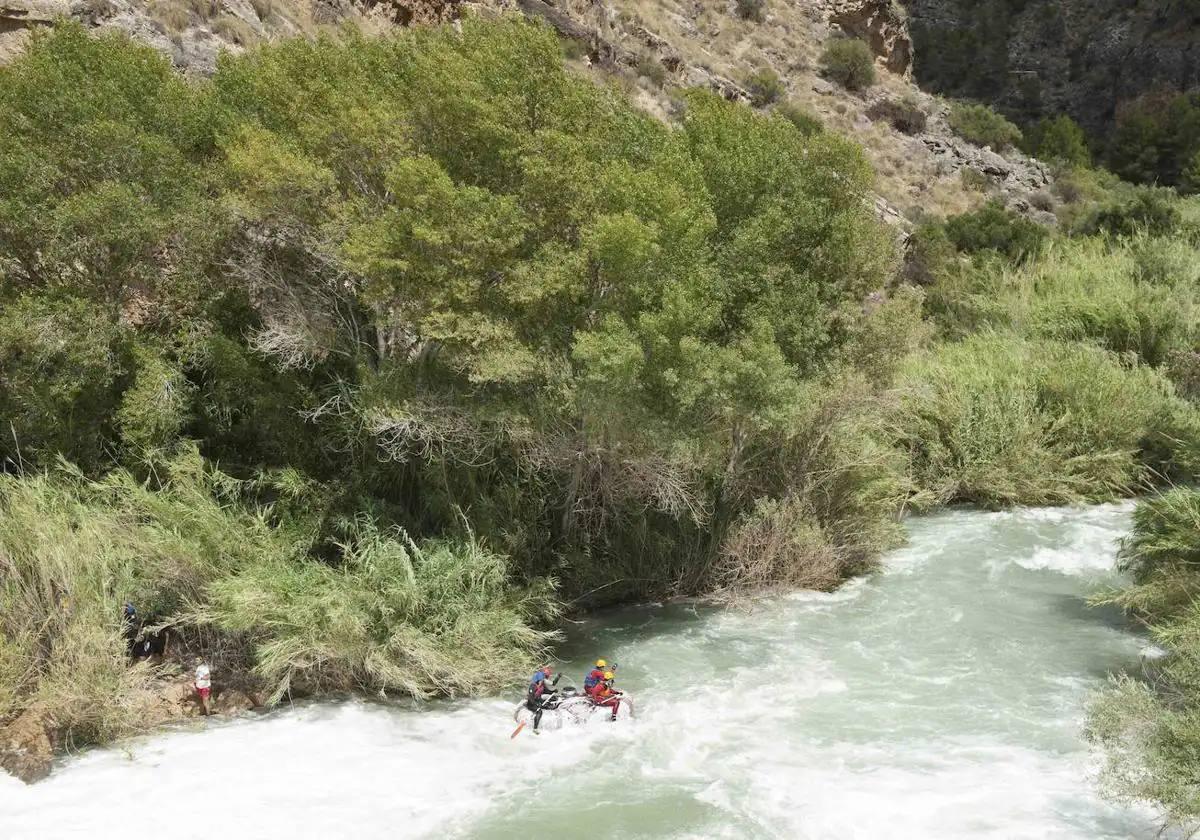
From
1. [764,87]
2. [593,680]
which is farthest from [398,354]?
[764,87]

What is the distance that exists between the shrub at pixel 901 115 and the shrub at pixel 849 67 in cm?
222

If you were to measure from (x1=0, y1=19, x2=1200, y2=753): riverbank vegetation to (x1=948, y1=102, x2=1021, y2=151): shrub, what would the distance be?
38.9 metres

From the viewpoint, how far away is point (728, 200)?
1493 centimetres

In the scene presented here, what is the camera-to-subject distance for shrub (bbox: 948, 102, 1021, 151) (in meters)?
51.0

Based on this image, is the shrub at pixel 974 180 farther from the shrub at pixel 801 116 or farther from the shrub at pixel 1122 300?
the shrub at pixel 1122 300

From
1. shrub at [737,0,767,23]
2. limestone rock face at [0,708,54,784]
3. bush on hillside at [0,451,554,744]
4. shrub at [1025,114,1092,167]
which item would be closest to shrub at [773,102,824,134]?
shrub at [737,0,767,23]

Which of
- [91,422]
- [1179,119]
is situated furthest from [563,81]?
[1179,119]

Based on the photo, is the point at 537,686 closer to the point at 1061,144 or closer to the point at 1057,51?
the point at 1061,144

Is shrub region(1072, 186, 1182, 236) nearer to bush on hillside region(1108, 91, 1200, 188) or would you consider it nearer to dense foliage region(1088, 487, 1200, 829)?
bush on hillside region(1108, 91, 1200, 188)

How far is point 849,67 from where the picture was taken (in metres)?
51.3

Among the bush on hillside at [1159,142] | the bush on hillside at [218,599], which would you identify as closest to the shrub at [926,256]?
the bush on hillside at [1159,142]

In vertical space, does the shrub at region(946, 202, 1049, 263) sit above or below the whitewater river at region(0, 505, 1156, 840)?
above

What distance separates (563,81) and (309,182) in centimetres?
384

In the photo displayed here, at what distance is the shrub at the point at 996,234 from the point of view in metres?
→ 34.9
